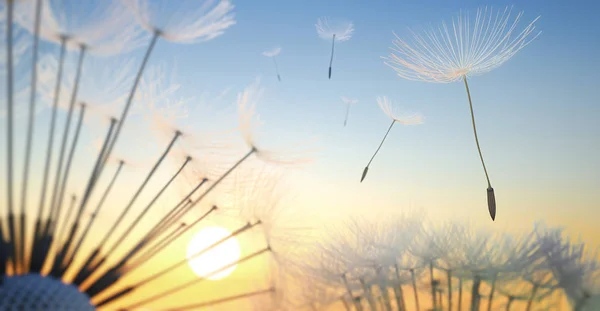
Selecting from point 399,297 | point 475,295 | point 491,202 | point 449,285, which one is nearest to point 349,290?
A: point 399,297

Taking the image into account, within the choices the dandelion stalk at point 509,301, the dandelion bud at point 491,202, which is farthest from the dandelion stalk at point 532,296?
the dandelion bud at point 491,202

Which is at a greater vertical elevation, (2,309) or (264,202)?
(264,202)

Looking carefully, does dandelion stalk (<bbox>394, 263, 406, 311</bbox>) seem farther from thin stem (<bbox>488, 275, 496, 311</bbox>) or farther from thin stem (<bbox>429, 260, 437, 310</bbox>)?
thin stem (<bbox>488, 275, 496, 311</bbox>)

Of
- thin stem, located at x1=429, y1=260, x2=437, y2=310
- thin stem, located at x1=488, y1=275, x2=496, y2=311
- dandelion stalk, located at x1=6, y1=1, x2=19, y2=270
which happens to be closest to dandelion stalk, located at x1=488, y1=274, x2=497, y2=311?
thin stem, located at x1=488, y1=275, x2=496, y2=311

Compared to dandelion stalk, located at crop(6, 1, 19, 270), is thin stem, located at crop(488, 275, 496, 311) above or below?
below

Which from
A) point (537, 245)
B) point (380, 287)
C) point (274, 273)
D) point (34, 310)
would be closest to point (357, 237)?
point (380, 287)

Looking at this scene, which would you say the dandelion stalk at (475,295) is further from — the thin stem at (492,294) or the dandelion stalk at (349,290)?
the dandelion stalk at (349,290)

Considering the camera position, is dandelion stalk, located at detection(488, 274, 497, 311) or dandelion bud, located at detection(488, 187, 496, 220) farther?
dandelion stalk, located at detection(488, 274, 497, 311)

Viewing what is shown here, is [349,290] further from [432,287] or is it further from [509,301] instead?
[509,301]

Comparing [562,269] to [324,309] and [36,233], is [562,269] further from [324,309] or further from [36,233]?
[36,233]

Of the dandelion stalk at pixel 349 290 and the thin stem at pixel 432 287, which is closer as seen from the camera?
the thin stem at pixel 432 287

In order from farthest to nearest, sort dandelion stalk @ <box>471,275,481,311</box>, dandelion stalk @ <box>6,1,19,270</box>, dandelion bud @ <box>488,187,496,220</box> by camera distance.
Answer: dandelion stalk @ <box>471,275,481,311</box>, dandelion bud @ <box>488,187,496,220</box>, dandelion stalk @ <box>6,1,19,270</box>
